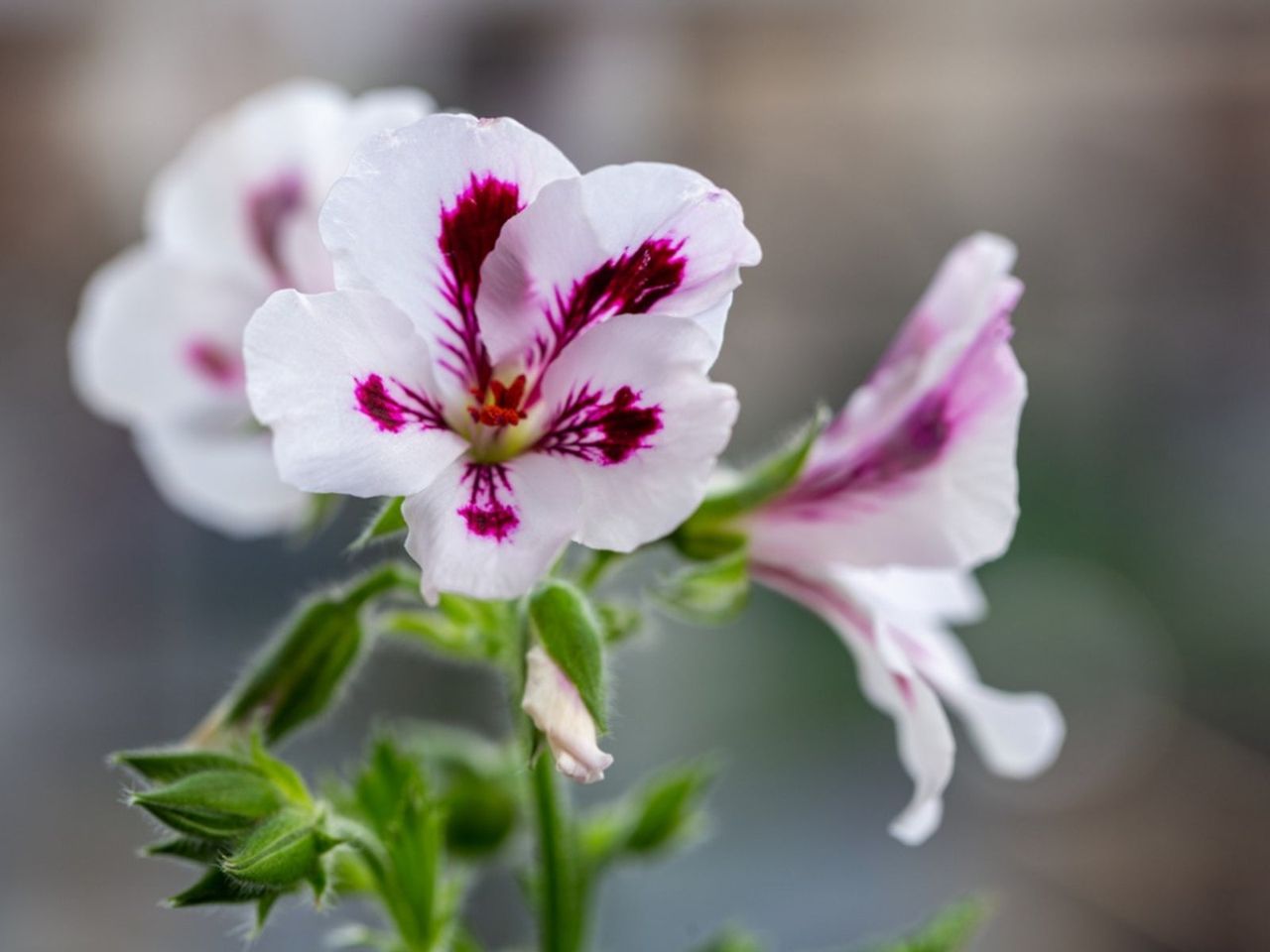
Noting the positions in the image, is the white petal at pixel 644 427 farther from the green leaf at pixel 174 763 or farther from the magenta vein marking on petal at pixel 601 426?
the green leaf at pixel 174 763

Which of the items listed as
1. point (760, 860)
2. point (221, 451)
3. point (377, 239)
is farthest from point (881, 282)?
point (377, 239)

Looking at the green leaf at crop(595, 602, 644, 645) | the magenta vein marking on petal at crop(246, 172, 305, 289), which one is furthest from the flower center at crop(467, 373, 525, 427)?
the magenta vein marking on petal at crop(246, 172, 305, 289)

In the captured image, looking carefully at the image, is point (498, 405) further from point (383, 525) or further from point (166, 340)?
point (166, 340)

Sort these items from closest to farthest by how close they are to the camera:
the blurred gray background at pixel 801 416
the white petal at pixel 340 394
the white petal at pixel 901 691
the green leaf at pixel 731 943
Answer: the white petal at pixel 340 394 < the white petal at pixel 901 691 < the green leaf at pixel 731 943 < the blurred gray background at pixel 801 416

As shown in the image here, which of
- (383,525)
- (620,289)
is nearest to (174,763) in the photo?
(383,525)

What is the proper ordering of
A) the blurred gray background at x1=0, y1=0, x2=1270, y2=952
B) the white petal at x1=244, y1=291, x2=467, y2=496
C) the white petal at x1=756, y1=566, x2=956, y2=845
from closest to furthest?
the white petal at x1=244, y1=291, x2=467, y2=496 → the white petal at x1=756, y1=566, x2=956, y2=845 → the blurred gray background at x1=0, y1=0, x2=1270, y2=952

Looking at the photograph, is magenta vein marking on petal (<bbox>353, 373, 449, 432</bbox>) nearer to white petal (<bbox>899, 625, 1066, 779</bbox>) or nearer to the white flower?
the white flower

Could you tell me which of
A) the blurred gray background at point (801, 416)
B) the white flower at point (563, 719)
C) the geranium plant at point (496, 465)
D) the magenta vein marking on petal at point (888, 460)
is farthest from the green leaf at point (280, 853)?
the blurred gray background at point (801, 416)
